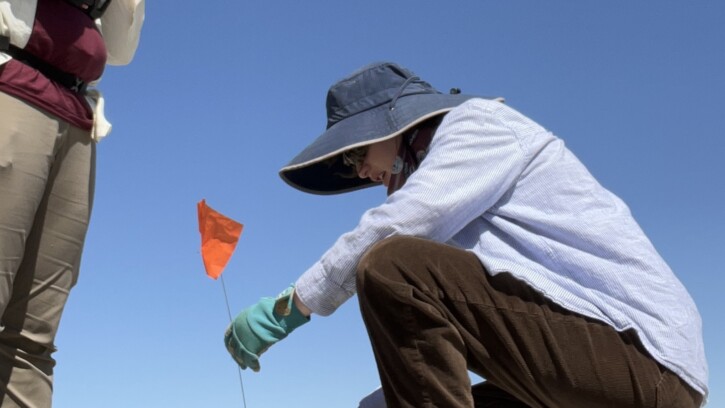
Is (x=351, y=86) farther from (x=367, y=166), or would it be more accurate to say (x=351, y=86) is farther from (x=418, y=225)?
(x=418, y=225)

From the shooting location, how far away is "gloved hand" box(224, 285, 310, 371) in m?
3.01

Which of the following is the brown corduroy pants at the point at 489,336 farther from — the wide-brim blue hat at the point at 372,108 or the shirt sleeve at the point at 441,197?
the wide-brim blue hat at the point at 372,108

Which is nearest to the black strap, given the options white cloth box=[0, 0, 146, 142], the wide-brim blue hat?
white cloth box=[0, 0, 146, 142]

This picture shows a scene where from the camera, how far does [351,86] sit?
347 cm

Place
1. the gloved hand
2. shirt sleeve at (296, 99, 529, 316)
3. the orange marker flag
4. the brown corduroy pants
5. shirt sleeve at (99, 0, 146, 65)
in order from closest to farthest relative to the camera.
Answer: the brown corduroy pants → shirt sleeve at (296, 99, 529, 316) → the gloved hand → shirt sleeve at (99, 0, 146, 65) → the orange marker flag

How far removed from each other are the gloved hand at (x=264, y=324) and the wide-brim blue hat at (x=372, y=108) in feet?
1.93

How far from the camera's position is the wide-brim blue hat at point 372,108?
3211mm

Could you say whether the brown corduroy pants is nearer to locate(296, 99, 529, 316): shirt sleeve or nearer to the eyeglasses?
locate(296, 99, 529, 316): shirt sleeve

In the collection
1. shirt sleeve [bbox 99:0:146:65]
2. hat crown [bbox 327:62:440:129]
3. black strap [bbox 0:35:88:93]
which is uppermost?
shirt sleeve [bbox 99:0:146:65]

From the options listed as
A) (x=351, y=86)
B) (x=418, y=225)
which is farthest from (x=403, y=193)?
(x=351, y=86)

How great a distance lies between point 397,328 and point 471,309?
23 centimetres

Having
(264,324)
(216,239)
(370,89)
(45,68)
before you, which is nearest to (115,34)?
(45,68)

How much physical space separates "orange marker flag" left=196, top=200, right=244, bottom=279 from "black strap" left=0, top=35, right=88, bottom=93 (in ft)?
6.51

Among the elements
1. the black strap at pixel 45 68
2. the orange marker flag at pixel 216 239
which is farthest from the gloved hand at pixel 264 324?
Result: the orange marker flag at pixel 216 239
